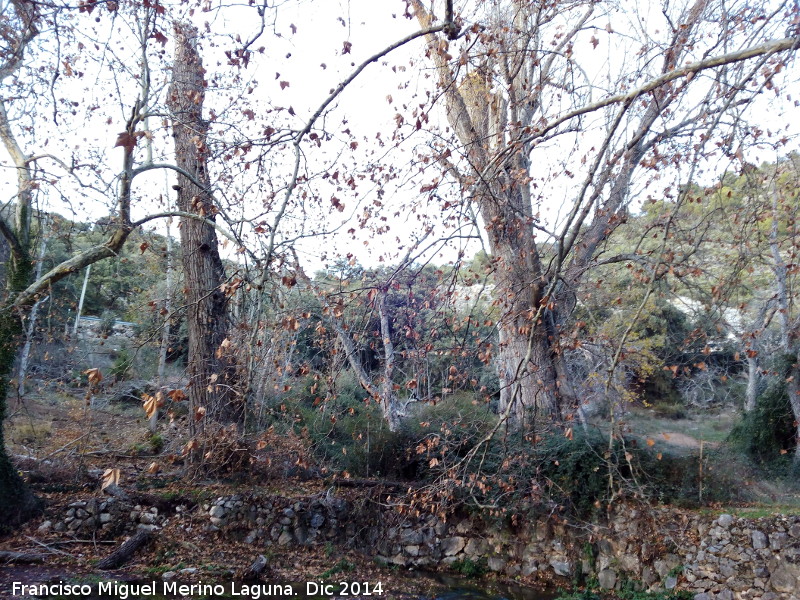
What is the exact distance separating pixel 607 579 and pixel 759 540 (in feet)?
7.36

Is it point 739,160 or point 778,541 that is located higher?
point 739,160

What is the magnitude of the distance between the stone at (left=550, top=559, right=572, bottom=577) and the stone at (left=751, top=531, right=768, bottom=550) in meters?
2.67

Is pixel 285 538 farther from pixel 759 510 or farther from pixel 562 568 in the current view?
pixel 759 510

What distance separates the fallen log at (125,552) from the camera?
702cm

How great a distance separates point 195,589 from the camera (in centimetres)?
675

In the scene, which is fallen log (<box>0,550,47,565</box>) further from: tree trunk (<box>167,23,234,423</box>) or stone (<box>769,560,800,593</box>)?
stone (<box>769,560,800,593</box>)

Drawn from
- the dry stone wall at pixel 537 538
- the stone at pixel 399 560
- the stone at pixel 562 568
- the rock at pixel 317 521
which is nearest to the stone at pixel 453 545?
the dry stone wall at pixel 537 538

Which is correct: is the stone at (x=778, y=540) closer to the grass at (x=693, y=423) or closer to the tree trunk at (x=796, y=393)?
the tree trunk at (x=796, y=393)

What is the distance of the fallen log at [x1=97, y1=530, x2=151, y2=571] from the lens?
277 inches

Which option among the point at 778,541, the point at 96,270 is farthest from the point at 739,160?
the point at 96,270

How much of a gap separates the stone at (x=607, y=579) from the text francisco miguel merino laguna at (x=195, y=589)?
3.47 meters

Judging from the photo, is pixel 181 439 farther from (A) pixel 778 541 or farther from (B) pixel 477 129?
(A) pixel 778 541

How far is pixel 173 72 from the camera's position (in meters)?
8.05

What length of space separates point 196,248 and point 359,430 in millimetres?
4642
